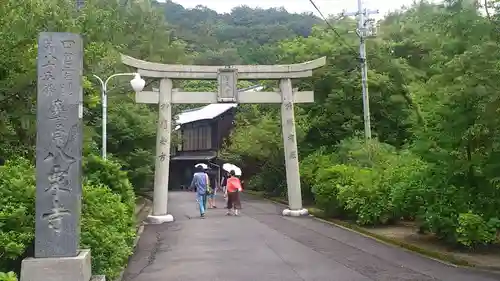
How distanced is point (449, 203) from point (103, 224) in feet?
25.1

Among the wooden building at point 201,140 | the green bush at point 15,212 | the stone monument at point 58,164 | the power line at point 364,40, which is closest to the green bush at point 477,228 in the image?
the stone monument at point 58,164

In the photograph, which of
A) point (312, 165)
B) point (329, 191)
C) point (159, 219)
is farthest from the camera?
point (312, 165)

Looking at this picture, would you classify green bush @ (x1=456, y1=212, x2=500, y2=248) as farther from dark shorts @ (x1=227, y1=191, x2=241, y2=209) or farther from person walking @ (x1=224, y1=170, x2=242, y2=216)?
dark shorts @ (x1=227, y1=191, x2=241, y2=209)

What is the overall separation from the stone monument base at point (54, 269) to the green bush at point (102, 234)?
33.1 inches

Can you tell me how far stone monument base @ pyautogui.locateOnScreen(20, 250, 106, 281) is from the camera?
7035 mm

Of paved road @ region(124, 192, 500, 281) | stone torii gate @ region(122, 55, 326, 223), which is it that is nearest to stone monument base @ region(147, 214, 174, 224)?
stone torii gate @ region(122, 55, 326, 223)

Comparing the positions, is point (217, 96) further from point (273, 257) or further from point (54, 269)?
point (54, 269)

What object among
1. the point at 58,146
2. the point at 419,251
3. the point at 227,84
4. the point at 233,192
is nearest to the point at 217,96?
the point at 227,84

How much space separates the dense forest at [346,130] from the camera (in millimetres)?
8594

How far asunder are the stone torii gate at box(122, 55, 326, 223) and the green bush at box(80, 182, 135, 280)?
35.6ft

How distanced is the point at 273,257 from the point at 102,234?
453cm

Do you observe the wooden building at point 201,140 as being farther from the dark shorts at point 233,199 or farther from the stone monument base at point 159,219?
the stone monument base at point 159,219

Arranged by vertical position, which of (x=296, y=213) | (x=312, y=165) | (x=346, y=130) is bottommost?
(x=296, y=213)

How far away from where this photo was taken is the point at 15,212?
279 inches
